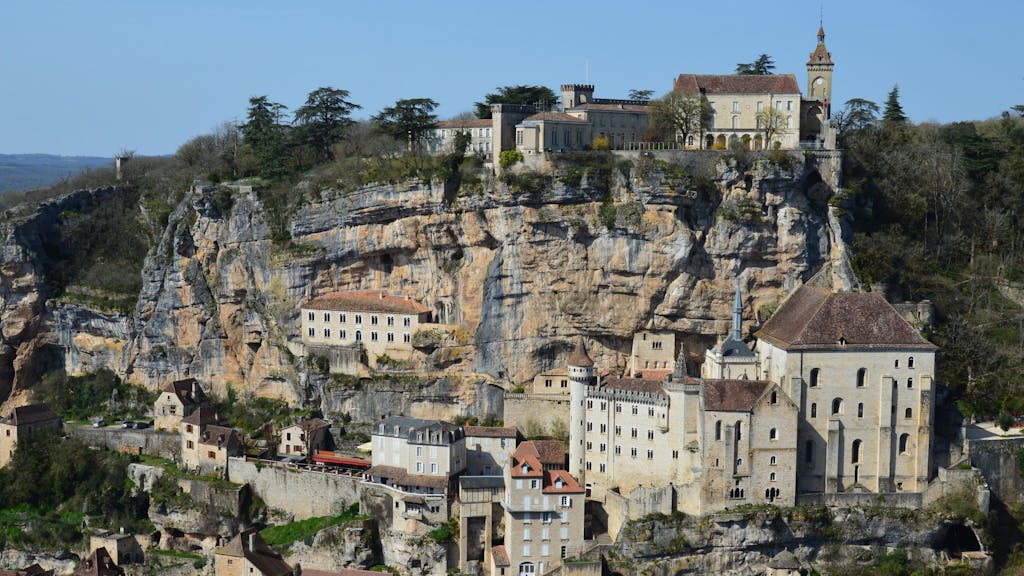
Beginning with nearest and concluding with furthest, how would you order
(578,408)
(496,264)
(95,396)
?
(578,408) < (496,264) < (95,396)

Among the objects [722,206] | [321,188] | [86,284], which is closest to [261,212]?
[321,188]

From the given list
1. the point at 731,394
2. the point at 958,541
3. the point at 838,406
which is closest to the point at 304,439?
the point at 731,394

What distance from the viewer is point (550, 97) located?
6831cm

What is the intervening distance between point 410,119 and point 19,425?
25.4 meters

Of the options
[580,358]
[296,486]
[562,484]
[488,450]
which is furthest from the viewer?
[296,486]

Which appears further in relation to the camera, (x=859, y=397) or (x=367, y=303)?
(x=367, y=303)

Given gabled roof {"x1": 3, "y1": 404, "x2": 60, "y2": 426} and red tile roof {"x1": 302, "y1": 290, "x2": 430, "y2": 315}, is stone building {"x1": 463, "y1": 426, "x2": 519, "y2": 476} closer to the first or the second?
red tile roof {"x1": 302, "y1": 290, "x2": 430, "y2": 315}

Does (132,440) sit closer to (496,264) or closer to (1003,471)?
(496,264)

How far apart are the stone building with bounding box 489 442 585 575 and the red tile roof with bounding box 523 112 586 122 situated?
56.5ft

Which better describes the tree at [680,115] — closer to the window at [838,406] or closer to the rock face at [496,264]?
the rock face at [496,264]

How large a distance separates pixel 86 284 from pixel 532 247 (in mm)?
29174

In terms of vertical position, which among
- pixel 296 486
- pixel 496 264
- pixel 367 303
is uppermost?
pixel 496 264

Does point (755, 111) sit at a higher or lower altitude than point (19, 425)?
higher

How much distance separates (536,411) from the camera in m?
55.7
